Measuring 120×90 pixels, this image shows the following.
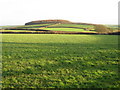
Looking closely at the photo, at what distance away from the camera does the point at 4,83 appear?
358 inches

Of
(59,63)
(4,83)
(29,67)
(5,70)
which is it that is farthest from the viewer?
(59,63)

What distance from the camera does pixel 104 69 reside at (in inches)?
474

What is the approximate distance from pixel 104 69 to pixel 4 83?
8.14 m

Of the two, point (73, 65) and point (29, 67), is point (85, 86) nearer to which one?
point (73, 65)

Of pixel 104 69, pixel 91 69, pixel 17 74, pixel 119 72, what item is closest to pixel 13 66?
pixel 17 74

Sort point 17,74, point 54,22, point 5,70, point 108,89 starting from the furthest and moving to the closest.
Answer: point 54,22
point 5,70
point 17,74
point 108,89

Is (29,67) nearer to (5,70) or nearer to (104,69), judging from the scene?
(5,70)

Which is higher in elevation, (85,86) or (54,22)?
(54,22)

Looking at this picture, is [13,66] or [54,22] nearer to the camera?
[13,66]

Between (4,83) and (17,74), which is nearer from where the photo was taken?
(4,83)

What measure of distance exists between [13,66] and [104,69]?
323 inches

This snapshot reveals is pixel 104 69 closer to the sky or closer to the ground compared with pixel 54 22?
closer to the ground

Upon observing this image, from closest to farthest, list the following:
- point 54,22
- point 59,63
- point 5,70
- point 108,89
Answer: point 108,89
point 5,70
point 59,63
point 54,22

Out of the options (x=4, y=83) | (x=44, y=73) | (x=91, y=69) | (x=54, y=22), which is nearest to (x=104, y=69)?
(x=91, y=69)
